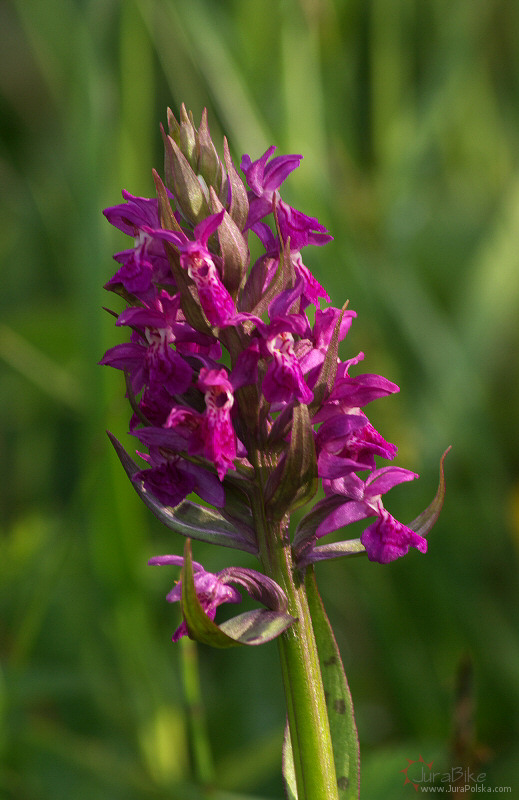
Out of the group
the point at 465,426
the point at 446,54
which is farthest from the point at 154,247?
the point at 446,54

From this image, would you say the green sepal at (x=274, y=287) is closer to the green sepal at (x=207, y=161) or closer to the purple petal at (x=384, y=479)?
the green sepal at (x=207, y=161)

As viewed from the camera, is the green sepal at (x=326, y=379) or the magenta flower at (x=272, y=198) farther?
the magenta flower at (x=272, y=198)

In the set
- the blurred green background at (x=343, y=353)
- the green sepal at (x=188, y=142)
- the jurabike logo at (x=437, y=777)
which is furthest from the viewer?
the blurred green background at (x=343, y=353)

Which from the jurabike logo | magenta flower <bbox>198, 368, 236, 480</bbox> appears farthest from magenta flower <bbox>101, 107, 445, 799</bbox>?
the jurabike logo

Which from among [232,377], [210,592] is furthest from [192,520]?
[232,377]

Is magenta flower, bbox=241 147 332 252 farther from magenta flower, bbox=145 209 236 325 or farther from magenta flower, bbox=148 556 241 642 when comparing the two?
magenta flower, bbox=148 556 241 642

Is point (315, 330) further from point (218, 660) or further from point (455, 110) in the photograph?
point (455, 110)

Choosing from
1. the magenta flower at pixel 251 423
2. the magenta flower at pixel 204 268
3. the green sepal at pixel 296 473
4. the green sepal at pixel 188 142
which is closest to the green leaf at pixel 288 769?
the magenta flower at pixel 251 423
